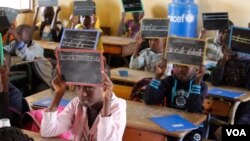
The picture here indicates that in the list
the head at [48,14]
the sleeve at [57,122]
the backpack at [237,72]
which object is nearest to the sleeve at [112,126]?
the sleeve at [57,122]

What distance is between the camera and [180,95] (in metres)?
2.78

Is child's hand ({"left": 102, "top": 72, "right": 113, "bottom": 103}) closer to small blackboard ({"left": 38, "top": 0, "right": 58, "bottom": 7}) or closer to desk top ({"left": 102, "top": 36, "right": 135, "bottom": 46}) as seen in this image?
desk top ({"left": 102, "top": 36, "right": 135, "bottom": 46})

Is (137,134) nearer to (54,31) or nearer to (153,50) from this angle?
(153,50)

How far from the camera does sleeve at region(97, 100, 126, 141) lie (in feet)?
6.05

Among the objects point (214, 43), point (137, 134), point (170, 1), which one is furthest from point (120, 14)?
point (137, 134)

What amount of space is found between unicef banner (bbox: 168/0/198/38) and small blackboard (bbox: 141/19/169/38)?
267 cm

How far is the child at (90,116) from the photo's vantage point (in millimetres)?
1849

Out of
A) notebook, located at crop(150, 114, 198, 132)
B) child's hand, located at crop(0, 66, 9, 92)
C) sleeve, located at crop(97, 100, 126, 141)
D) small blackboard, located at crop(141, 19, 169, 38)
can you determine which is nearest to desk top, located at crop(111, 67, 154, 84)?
small blackboard, located at crop(141, 19, 169, 38)

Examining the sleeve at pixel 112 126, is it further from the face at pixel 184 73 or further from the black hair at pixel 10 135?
the face at pixel 184 73

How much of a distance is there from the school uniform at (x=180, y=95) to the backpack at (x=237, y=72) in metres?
0.89

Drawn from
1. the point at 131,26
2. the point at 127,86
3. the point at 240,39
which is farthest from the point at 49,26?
the point at 240,39

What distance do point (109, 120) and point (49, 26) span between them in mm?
5025

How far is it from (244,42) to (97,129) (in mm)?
1788

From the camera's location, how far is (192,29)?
6.13 metres
